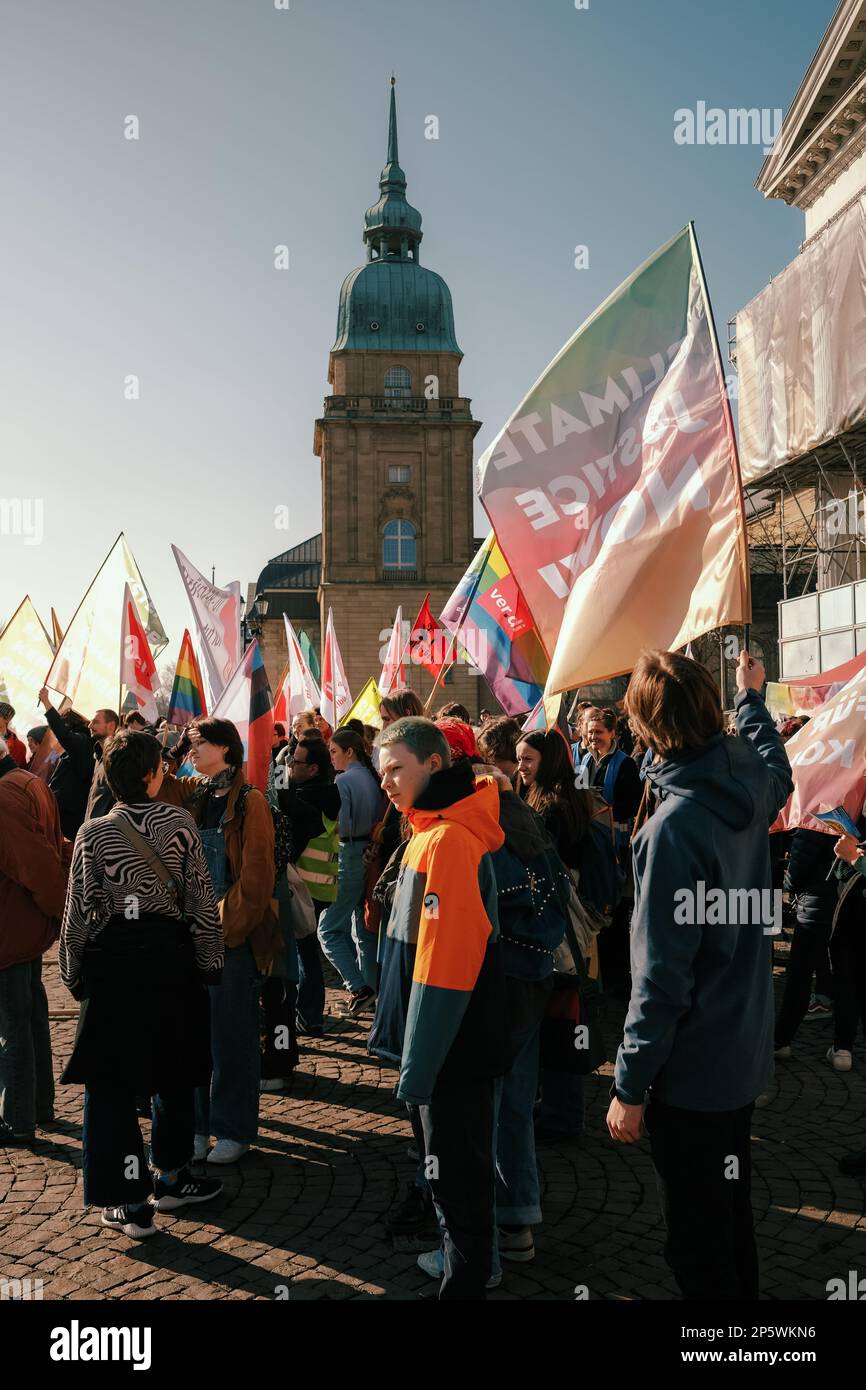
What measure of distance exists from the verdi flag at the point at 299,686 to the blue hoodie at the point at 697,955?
35.5 feet

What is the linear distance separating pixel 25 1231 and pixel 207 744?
219cm

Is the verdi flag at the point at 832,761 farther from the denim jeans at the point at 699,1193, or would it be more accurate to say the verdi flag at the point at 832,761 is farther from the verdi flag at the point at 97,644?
the verdi flag at the point at 97,644

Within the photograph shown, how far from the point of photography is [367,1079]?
Answer: 638 cm

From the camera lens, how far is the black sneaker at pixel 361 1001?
25.6ft

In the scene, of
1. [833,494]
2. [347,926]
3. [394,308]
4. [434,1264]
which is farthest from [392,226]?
[434,1264]

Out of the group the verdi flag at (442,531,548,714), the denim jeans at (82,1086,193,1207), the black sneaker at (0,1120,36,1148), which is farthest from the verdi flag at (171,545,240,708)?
the denim jeans at (82,1086,193,1207)

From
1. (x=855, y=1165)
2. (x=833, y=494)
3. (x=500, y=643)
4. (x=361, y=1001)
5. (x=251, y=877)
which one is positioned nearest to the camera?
(x=855, y=1165)

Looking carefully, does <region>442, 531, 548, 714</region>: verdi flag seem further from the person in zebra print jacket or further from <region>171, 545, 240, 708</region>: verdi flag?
the person in zebra print jacket

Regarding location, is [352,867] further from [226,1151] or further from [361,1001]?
[226,1151]

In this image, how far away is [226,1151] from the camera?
5.17 m

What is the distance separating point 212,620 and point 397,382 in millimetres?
45445

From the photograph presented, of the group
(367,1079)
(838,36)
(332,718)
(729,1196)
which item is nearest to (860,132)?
(838,36)

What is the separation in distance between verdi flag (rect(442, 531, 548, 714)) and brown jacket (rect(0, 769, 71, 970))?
518 cm

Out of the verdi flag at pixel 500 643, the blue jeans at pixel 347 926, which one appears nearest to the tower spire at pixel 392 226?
the verdi flag at pixel 500 643
